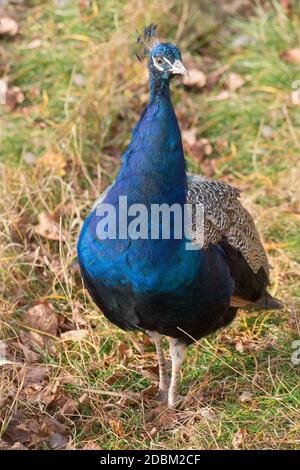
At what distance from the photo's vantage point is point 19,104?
20.7ft

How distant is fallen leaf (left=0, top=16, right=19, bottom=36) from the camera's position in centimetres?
671

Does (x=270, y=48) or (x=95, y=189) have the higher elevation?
(x=270, y=48)

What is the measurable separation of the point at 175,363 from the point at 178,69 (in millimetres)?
1282

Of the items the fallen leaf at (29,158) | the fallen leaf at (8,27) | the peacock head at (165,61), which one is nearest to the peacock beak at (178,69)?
the peacock head at (165,61)

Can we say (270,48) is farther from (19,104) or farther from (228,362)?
(228,362)

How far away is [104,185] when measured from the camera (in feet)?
18.5

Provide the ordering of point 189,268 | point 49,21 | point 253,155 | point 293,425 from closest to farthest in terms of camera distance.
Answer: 1. point 189,268
2. point 293,425
3. point 253,155
4. point 49,21

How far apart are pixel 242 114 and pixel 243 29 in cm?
106

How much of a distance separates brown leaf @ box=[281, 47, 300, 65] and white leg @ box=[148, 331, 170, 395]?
3.20 metres

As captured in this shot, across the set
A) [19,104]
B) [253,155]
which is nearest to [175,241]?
[253,155]

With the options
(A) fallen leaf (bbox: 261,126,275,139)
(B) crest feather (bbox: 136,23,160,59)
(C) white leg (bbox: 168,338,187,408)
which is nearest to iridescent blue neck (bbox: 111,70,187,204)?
(B) crest feather (bbox: 136,23,160,59)

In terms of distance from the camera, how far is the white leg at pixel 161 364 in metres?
4.07

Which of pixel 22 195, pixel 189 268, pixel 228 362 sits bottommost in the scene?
pixel 228 362

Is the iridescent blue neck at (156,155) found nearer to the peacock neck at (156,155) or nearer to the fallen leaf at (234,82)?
the peacock neck at (156,155)
